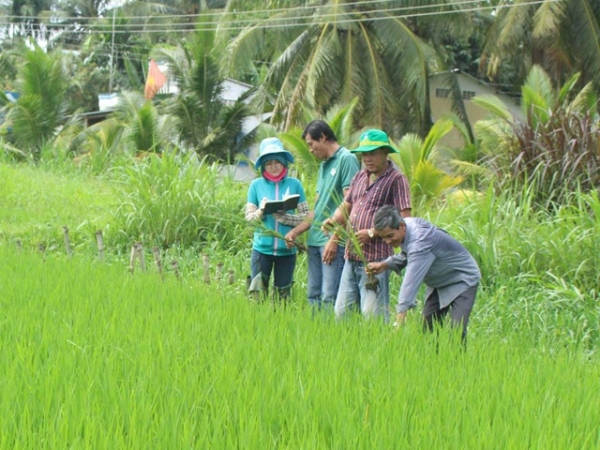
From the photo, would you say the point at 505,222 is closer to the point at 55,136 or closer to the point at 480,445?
the point at 480,445

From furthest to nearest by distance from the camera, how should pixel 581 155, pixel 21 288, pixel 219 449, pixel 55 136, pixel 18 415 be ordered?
pixel 55 136 → pixel 581 155 → pixel 21 288 → pixel 18 415 → pixel 219 449

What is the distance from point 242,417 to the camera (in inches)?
93.4

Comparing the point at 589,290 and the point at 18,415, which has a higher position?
the point at 18,415

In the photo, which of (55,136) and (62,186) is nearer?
(62,186)

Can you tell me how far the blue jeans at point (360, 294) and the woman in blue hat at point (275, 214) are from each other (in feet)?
1.96

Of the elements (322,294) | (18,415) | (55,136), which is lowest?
(55,136)

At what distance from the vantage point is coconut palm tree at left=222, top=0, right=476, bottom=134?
611 inches

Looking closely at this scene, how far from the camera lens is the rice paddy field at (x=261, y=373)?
2.30 meters

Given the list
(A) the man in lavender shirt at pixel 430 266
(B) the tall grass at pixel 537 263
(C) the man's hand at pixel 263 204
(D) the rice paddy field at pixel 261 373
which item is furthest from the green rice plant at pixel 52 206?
(A) the man in lavender shirt at pixel 430 266

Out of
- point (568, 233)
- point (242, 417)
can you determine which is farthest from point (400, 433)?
point (568, 233)

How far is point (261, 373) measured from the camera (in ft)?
9.41

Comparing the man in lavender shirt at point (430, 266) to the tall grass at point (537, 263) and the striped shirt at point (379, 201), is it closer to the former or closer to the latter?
the striped shirt at point (379, 201)

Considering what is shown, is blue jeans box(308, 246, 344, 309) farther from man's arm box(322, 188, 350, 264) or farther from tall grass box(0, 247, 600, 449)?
tall grass box(0, 247, 600, 449)

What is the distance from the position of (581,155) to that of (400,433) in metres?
4.96
